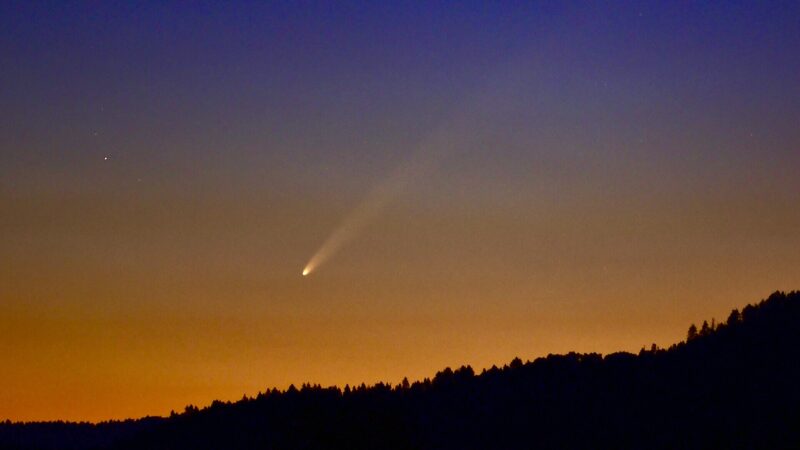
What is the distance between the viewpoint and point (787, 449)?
7559 inches

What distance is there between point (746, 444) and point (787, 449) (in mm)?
8625

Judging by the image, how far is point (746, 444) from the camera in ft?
656
